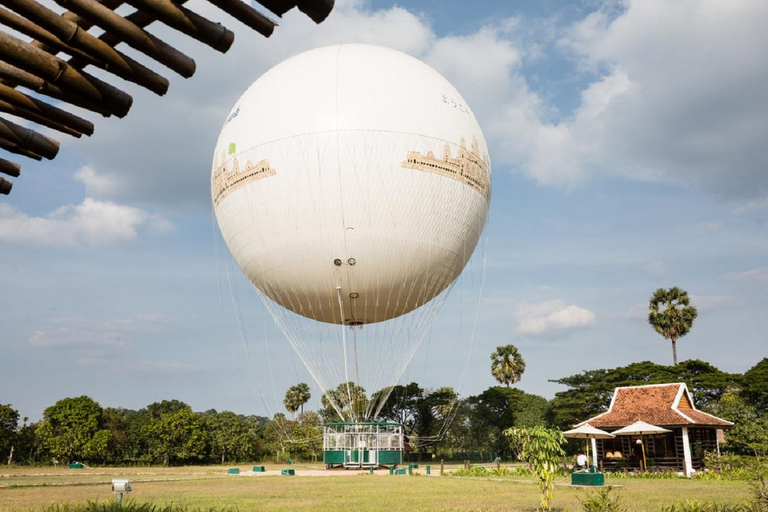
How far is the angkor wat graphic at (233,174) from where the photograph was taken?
902 inches

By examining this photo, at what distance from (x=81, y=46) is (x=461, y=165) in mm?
21415

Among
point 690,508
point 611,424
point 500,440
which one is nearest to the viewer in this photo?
point 690,508

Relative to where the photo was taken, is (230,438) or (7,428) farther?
(230,438)

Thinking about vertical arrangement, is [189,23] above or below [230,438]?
above

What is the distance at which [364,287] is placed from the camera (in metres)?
24.7

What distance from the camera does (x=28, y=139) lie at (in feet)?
12.0

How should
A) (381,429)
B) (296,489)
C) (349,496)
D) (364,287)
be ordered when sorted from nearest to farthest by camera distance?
(349,496), (296,489), (364,287), (381,429)

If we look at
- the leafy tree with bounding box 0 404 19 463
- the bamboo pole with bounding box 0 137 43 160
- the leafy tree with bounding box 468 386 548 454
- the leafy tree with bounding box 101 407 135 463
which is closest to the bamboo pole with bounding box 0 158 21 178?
the bamboo pole with bounding box 0 137 43 160

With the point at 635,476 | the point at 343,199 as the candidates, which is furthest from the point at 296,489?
the point at 635,476

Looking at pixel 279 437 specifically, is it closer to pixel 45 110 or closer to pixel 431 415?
pixel 431 415

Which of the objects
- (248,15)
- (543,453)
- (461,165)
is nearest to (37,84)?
(248,15)

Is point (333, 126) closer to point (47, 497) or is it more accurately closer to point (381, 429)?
point (47, 497)

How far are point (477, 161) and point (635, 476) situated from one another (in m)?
16.7

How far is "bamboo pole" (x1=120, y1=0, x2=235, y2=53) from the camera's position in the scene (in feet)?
9.32
